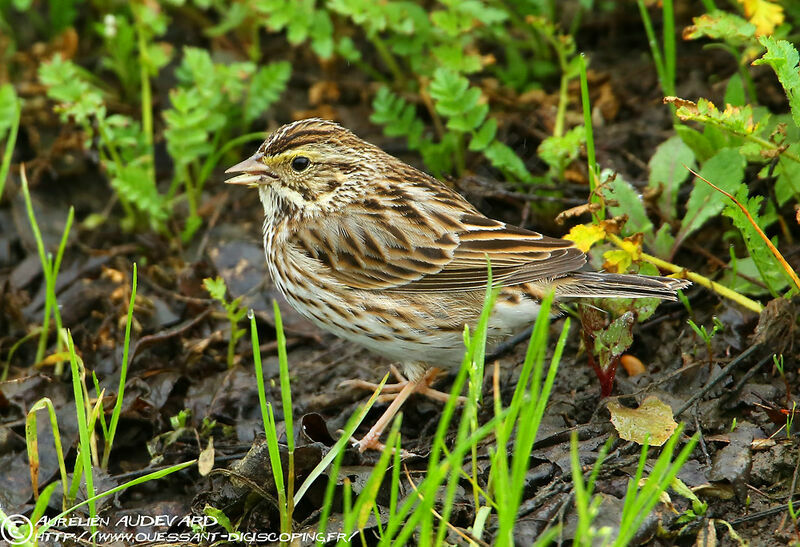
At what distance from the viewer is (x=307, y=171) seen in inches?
199

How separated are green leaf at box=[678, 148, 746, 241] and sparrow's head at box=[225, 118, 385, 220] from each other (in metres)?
1.68

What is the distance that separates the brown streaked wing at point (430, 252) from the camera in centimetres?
455

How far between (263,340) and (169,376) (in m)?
0.66

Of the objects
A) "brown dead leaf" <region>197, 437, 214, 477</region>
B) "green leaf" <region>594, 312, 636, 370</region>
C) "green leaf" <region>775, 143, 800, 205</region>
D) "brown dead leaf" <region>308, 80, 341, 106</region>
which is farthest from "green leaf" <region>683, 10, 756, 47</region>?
"brown dead leaf" <region>197, 437, 214, 477</region>

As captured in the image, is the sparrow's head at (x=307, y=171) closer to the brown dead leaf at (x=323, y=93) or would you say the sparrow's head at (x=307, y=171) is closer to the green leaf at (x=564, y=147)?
the green leaf at (x=564, y=147)

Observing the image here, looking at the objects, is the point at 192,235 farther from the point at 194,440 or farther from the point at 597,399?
the point at 597,399

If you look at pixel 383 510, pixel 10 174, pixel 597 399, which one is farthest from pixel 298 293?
pixel 10 174

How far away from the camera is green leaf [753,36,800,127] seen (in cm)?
407

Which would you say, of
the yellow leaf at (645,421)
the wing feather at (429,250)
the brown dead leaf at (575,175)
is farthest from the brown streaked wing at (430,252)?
the brown dead leaf at (575,175)

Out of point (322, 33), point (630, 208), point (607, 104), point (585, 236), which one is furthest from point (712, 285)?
point (322, 33)

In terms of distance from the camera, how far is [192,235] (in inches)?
246

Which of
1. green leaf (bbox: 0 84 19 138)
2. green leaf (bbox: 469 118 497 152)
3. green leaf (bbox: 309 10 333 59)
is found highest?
green leaf (bbox: 309 10 333 59)

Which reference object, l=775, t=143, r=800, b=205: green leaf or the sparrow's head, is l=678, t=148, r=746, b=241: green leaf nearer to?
l=775, t=143, r=800, b=205: green leaf

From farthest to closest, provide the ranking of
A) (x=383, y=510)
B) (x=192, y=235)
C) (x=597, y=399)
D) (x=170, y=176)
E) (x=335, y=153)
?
(x=170, y=176) < (x=192, y=235) < (x=335, y=153) < (x=597, y=399) < (x=383, y=510)
